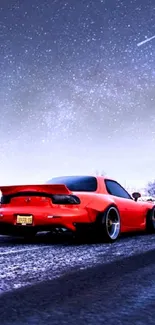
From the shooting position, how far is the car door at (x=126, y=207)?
7143 mm

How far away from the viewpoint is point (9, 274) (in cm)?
339

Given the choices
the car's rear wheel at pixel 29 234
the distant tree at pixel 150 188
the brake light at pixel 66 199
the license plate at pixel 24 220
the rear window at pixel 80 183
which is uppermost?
the distant tree at pixel 150 188

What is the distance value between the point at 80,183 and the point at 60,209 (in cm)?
92

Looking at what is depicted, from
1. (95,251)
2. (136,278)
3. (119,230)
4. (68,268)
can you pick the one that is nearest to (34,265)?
(68,268)

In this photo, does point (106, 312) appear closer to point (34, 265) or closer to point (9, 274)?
point (9, 274)

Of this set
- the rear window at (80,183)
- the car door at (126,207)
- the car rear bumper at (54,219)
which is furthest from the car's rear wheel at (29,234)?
the car door at (126,207)

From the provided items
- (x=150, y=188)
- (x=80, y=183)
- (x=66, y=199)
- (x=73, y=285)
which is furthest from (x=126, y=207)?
(x=150, y=188)

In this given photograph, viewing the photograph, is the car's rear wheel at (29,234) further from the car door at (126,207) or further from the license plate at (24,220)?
the car door at (126,207)

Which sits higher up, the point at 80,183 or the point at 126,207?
the point at 80,183

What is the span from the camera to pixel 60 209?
6215 mm

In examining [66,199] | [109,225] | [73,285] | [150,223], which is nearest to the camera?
[73,285]

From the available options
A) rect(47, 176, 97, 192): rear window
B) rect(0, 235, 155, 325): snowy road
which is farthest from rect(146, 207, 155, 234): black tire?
rect(0, 235, 155, 325): snowy road

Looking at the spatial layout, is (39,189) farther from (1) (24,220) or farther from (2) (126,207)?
(2) (126,207)

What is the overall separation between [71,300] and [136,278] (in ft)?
3.23
